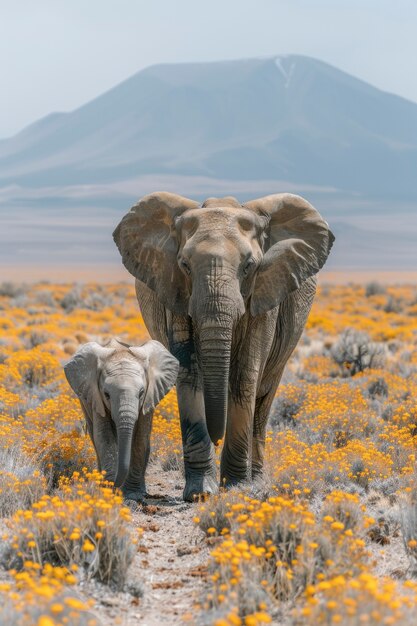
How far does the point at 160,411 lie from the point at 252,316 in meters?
5.08

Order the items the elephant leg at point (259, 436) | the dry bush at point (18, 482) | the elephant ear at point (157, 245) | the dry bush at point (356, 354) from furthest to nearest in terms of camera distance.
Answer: the dry bush at point (356, 354), the elephant leg at point (259, 436), the elephant ear at point (157, 245), the dry bush at point (18, 482)

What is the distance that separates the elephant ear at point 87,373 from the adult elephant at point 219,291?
0.71 meters

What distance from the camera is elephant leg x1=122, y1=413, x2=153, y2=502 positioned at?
9484 millimetres

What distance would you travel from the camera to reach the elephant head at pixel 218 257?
855 centimetres

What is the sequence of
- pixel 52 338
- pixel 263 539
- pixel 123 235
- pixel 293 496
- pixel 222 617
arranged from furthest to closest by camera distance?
pixel 52 338 → pixel 123 235 → pixel 293 496 → pixel 263 539 → pixel 222 617

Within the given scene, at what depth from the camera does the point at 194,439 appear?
9.50 metres

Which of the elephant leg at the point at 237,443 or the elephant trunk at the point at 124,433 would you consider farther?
the elephant leg at the point at 237,443

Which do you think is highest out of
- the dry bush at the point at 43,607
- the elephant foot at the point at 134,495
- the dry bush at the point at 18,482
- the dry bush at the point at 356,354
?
the dry bush at the point at 43,607

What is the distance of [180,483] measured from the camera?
10867 millimetres

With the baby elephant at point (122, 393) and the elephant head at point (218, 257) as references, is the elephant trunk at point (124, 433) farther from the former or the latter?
the elephant head at point (218, 257)

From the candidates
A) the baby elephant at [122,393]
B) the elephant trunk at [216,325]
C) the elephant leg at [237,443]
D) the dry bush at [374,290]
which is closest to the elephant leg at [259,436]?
the elephant leg at [237,443]

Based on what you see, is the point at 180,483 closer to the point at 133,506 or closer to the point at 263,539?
the point at 133,506

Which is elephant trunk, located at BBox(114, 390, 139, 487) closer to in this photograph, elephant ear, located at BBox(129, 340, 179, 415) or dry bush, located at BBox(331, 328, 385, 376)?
elephant ear, located at BBox(129, 340, 179, 415)

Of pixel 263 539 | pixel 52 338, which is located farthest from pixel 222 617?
pixel 52 338
